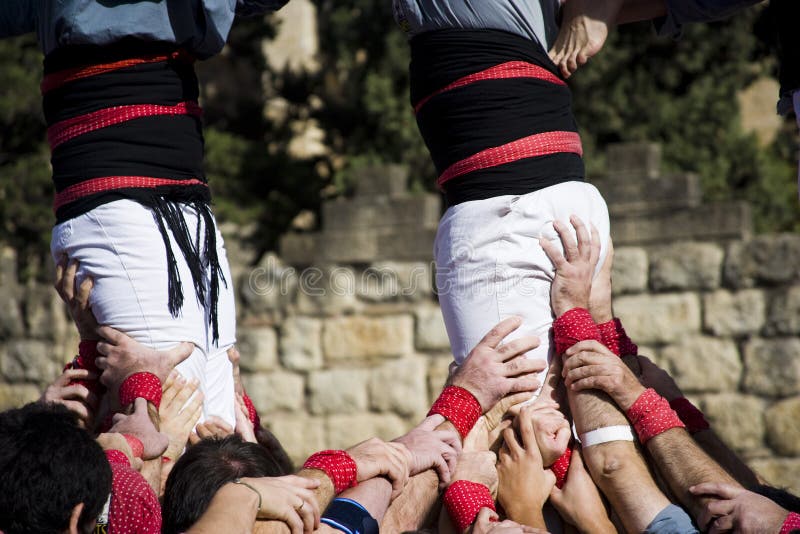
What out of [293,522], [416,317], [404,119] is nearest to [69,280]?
[293,522]

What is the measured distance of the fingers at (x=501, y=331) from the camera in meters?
3.10

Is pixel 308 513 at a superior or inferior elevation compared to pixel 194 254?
inferior

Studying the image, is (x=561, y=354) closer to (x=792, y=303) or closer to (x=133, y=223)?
(x=133, y=223)

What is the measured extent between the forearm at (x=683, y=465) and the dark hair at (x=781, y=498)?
0.43 ft

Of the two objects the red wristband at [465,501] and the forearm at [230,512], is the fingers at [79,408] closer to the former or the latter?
the forearm at [230,512]

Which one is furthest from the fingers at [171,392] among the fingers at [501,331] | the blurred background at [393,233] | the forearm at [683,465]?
the blurred background at [393,233]

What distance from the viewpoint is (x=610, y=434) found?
305 cm

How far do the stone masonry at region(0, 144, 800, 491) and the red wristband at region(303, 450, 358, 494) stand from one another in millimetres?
4403

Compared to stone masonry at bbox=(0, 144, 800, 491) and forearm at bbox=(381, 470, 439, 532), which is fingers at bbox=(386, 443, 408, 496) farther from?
stone masonry at bbox=(0, 144, 800, 491)

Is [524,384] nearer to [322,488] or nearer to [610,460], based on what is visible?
[610,460]

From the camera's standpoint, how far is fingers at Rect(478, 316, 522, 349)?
10.2ft

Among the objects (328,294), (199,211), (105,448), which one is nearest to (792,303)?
(328,294)

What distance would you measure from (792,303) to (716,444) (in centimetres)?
346

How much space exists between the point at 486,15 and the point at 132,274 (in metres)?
1.24
